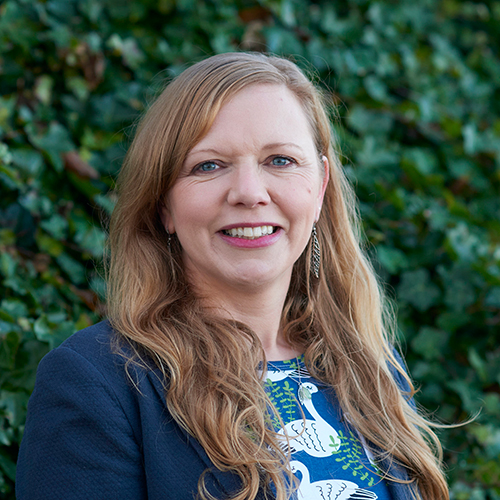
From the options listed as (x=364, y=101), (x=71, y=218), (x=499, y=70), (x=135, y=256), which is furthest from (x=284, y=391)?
(x=499, y=70)

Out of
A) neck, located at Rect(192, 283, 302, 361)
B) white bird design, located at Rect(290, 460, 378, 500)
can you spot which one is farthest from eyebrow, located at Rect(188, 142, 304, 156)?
white bird design, located at Rect(290, 460, 378, 500)

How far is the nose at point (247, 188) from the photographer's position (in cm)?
152

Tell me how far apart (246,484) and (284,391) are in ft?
1.10

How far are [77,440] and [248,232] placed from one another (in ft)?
2.17

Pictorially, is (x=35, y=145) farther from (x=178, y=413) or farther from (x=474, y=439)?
(x=474, y=439)

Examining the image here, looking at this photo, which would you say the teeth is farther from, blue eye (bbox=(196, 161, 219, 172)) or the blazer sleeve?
the blazer sleeve

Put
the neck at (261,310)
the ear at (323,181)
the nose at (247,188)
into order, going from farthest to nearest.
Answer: the ear at (323,181)
the neck at (261,310)
the nose at (247,188)

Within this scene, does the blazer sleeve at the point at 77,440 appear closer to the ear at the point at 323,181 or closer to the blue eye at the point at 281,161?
the blue eye at the point at 281,161

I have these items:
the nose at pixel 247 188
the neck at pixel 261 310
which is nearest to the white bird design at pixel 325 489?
the neck at pixel 261 310

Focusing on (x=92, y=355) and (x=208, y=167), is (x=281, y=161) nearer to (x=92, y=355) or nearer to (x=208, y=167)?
(x=208, y=167)

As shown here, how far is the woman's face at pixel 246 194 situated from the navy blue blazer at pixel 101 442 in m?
0.40

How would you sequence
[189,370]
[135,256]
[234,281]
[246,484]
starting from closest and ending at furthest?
1. [246,484]
2. [189,370]
3. [234,281]
4. [135,256]

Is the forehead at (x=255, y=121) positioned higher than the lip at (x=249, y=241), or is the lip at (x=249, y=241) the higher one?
the forehead at (x=255, y=121)

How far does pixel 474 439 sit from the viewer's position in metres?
2.60
